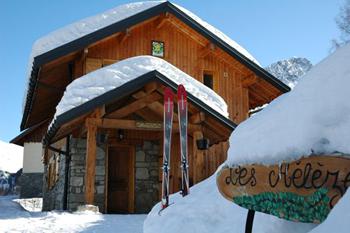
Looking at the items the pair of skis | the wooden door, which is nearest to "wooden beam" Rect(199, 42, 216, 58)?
the wooden door

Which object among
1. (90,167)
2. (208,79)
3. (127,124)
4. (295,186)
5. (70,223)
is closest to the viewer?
(295,186)

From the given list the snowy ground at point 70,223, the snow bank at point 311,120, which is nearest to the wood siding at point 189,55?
the snowy ground at point 70,223

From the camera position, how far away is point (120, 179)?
13.0 metres

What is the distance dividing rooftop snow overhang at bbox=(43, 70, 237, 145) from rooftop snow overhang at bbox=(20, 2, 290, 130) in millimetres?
2217

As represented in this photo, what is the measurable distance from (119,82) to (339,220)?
875 centimetres

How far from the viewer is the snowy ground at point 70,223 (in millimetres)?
7404

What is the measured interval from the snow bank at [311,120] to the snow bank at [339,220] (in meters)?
0.34

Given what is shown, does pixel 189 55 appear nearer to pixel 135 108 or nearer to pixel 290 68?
pixel 135 108

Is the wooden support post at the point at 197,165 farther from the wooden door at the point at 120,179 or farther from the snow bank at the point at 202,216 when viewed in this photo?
the snow bank at the point at 202,216

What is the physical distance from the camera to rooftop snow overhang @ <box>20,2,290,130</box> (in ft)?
37.8

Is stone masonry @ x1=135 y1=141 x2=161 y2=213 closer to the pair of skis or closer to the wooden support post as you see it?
the wooden support post

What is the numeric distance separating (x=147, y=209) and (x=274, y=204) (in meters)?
10.2

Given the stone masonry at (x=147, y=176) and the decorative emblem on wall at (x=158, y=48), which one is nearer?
the stone masonry at (x=147, y=176)

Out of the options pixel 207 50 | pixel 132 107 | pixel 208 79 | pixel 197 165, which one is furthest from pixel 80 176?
pixel 207 50
